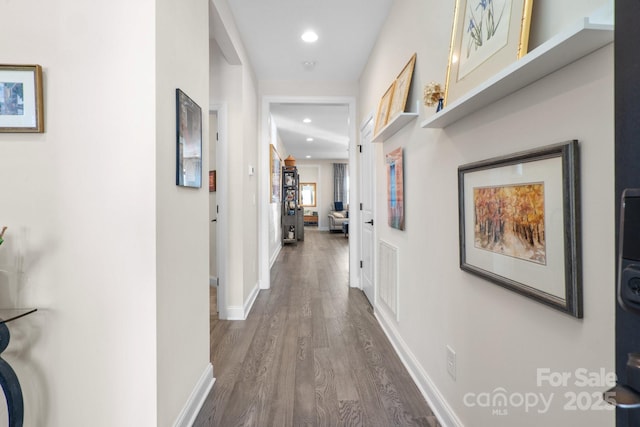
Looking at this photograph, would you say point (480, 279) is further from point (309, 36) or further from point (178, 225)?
point (309, 36)

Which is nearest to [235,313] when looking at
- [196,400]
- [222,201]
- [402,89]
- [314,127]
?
[222,201]

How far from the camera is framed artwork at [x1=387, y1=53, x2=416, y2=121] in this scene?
1.91m

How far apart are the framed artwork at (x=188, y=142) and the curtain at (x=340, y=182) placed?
9691mm

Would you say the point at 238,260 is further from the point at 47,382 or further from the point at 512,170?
the point at 512,170

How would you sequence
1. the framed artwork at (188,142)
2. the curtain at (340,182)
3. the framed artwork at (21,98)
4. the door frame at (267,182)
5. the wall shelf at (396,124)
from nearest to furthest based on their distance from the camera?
1. the framed artwork at (21,98)
2. the framed artwork at (188,142)
3. the wall shelf at (396,124)
4. the door frame at (267,182)
5. the curtain at (340,182)

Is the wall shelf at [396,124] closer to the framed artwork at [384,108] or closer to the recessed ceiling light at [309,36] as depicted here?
the framed artwork at [384,108]

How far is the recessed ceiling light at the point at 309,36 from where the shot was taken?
2771mm

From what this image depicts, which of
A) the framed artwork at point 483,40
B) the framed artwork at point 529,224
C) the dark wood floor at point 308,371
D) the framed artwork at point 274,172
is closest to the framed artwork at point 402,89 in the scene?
the framed artwork at point 483,40

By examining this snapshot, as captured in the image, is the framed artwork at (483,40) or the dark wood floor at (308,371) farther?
the dark wood floor at (308,371)

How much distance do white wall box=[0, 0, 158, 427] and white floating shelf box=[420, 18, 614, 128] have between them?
123 centimetres

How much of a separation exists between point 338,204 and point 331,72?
7.62 meters

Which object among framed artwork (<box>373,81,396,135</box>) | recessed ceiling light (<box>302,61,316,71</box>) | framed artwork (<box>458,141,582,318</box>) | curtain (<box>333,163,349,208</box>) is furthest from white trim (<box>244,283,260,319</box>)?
curtain (<box>333,163,349,208</box>)

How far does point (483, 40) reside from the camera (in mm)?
1099

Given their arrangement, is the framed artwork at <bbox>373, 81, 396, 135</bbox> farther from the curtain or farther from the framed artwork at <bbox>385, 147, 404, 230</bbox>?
the curtain
